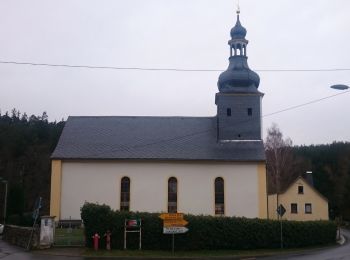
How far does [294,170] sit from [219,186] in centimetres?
3941

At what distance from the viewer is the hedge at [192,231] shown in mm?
27688

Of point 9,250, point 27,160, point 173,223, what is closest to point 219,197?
point 173,223

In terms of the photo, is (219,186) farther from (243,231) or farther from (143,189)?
(243,231)

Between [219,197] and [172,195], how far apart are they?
144 inches

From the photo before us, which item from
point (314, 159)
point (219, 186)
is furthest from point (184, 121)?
point (314, 159)

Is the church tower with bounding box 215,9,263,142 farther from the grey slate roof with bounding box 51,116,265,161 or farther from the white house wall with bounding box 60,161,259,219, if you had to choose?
the white house wall with bounding box 60,161,259,219

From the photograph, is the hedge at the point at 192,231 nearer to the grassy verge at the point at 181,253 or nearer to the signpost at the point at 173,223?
the grassy verge at the point at 181,253

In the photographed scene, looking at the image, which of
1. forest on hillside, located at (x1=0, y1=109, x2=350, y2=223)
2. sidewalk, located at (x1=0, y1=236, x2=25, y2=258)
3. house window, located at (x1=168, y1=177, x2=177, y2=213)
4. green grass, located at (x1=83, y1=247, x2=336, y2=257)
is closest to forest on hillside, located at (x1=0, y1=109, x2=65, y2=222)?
forest on hillside, located at (x1=0, y1=109, x2=350, y2=223)

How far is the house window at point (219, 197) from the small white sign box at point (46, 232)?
15194 millimetres

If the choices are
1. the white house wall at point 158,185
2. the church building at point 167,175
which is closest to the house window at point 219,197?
the church building at point 167,175

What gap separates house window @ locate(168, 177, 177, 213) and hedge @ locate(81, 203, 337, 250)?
11.0 meters

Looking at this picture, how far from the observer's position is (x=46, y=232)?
27.8 m

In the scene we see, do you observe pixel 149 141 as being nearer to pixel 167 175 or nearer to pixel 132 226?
pixel 167 175

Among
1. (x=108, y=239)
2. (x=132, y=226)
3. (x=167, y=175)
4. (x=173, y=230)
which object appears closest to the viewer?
(x=173, y=230)
